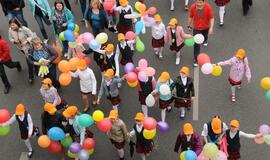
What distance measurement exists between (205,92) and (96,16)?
2941 mm

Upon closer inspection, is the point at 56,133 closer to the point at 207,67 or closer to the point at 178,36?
the point at 207,67

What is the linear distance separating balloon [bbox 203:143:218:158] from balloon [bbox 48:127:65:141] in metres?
2.46

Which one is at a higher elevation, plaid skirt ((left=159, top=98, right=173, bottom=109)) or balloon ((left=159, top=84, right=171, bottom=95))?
balloon ((left=159, top=84, right=171, bottom=95))

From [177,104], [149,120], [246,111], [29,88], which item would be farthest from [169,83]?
[29,88]

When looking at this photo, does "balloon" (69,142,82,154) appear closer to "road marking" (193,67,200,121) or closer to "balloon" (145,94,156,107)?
"balloon" (145,94,156,107)

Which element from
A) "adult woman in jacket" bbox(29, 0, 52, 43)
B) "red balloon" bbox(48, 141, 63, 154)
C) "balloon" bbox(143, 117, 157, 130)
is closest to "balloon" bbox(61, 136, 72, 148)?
"red balloon" bbox(48, 141, 63, 154)

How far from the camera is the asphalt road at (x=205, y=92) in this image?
352 inches

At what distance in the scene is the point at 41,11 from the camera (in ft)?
36.0

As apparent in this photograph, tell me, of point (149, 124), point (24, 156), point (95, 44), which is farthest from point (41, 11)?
point (149, 124)

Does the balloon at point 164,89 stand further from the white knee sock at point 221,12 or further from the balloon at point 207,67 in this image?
the white knee sock at point 221,12

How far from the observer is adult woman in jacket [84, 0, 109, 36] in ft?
33.0

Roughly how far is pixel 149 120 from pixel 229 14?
5.25m

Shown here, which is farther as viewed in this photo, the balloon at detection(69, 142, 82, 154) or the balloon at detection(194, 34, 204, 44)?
the balloon at detection(194, 34, 204, 44)

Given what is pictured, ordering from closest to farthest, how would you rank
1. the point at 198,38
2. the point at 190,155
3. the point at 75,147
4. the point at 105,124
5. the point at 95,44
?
the point at 190,155 < the point at 105,124 < the point at 75,147 < the point at 95,44 < the point at 198,38
